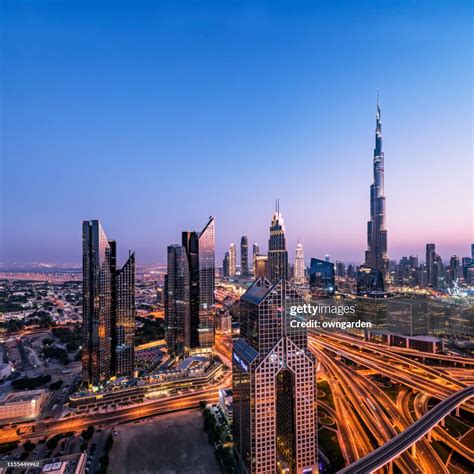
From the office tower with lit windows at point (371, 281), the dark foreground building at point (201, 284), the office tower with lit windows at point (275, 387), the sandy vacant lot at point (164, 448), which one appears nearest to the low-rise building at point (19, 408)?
the sandy vacant lot at point (164, 448)

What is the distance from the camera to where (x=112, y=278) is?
44188 mm

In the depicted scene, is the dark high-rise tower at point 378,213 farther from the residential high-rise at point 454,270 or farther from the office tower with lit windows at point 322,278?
the office tower with lit windows at point 322,278

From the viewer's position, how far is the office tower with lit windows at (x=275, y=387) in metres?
21.9

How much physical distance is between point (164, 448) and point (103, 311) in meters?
19.3

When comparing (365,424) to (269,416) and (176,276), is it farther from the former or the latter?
(176,276)

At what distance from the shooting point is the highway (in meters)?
20.7

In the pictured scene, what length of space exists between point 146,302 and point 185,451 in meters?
77.8

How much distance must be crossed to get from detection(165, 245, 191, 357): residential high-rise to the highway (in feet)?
121

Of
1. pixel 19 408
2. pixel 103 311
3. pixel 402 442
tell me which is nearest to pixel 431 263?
pixel 402 442

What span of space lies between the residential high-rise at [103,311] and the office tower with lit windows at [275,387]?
25033 mm

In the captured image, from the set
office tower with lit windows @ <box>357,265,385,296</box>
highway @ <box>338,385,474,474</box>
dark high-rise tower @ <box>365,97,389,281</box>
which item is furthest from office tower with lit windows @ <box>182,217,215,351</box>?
dark high-rise tower @ <box>365,97,389,281</box>

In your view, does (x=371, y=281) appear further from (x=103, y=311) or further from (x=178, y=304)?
(x=103, y=311)

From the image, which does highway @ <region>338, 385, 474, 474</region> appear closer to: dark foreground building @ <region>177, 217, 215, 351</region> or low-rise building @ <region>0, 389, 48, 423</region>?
low-rise building @ <region>0, 389, 48, 423</region>

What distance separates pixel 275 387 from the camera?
2239 cm
